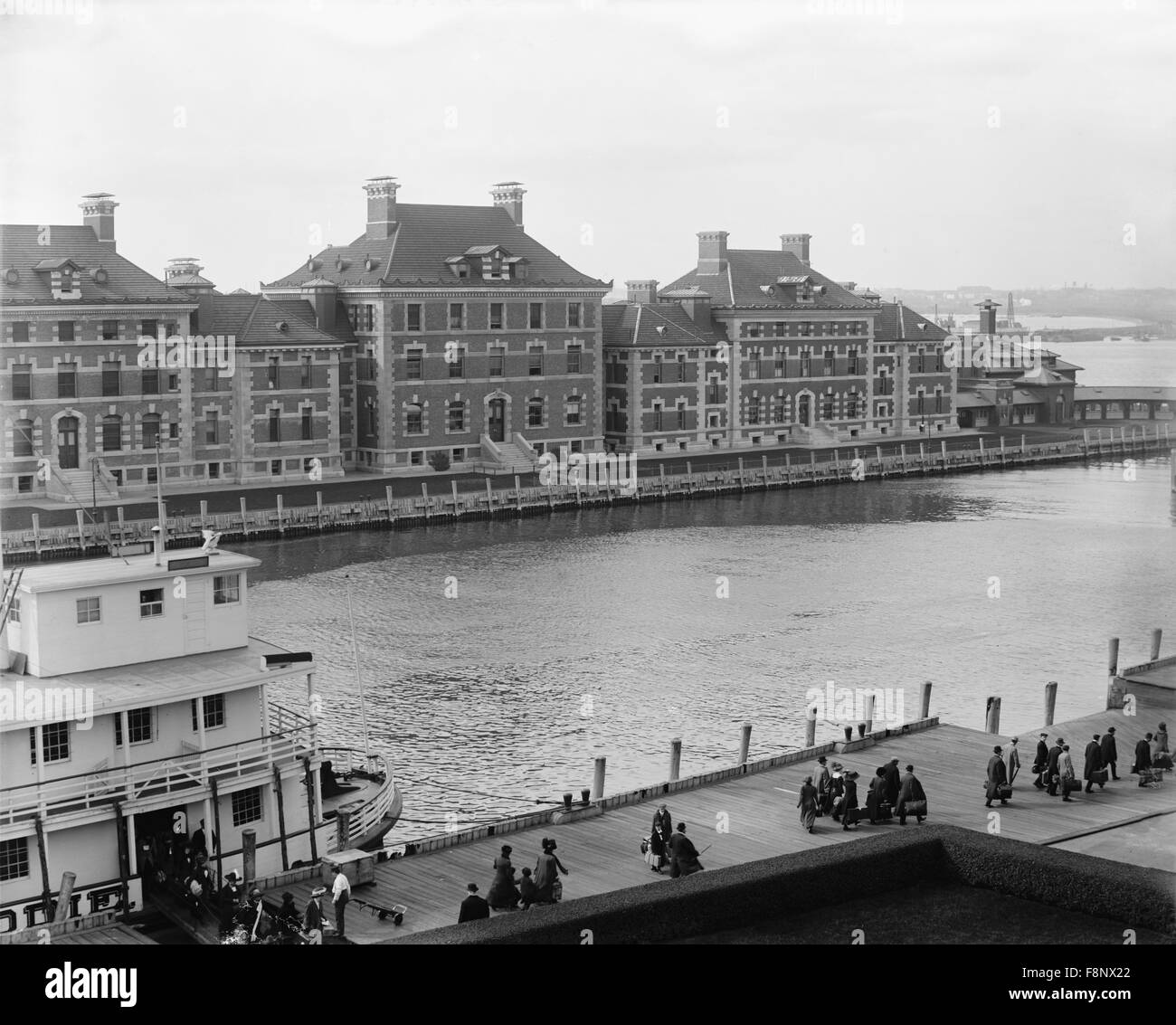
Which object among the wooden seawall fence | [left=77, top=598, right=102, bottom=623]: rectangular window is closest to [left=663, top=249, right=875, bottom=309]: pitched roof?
the wooden seawall fence

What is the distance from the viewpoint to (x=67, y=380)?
59875 millimetres

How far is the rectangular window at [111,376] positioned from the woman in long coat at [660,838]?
43.1m

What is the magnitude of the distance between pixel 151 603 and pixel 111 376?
39.2 meters

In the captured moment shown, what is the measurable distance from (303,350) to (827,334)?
3056 centimetres

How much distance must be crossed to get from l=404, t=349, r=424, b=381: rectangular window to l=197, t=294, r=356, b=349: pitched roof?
325 centimetres

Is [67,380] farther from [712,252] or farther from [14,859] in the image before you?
[14,859]

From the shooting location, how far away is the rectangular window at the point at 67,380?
196ft

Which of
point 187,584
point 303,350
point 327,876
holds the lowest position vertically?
point 327,876

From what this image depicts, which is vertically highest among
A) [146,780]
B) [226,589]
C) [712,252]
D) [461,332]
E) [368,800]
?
[712,252]

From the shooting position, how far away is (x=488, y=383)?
238 ft

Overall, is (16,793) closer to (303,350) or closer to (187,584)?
(187,584)

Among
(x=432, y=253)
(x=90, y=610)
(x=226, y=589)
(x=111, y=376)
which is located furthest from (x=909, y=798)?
(x=432, y=253)

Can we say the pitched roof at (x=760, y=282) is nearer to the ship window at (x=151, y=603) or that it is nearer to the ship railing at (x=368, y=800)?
the ship railing at (x=368, y=800)

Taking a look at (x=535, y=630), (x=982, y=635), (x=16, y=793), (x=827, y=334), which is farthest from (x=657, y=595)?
(x=827, y=334)
